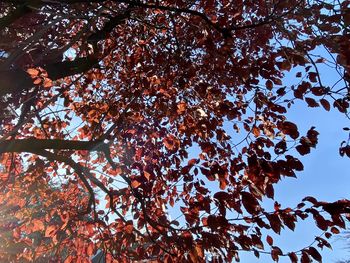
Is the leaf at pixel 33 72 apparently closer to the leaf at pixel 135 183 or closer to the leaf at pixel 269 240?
the leaf at pixel 135 183

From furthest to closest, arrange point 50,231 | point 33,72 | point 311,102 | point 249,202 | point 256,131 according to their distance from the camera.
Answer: point 50,231 → point 256,131 → point 311,102 → point 33,72 → point 249,202

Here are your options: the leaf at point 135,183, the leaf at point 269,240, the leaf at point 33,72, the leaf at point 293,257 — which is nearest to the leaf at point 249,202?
the leaf at point 293,257

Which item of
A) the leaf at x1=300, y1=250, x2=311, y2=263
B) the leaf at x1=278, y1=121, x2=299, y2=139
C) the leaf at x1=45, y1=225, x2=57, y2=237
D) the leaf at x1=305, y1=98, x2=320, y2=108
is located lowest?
the leaf at x1=300, y1=250, x2=311, y2=263

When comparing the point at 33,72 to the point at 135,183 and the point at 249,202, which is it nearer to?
the point at 135,183

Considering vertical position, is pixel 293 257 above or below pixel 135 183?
below

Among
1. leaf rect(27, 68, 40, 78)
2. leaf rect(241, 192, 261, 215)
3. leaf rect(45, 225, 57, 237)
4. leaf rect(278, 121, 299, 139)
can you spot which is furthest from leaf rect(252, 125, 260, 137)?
leaf rect(45, 225, 57, 237)

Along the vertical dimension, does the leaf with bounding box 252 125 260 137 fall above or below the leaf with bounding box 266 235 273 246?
above

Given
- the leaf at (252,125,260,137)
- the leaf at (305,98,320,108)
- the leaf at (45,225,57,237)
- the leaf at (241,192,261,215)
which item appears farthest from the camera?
the leaf at (45,225,57,237)

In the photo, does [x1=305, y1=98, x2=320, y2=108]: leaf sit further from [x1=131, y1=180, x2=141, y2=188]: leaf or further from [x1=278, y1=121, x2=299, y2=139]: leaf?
[x1=131, y1=180, x2=141, y2=188]: leaf

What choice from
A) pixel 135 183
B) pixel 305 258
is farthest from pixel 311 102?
pixel 135 183

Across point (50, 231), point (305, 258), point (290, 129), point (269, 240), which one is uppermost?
point (290, 129)

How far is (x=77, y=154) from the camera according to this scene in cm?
782

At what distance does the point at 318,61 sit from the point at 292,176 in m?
1.63

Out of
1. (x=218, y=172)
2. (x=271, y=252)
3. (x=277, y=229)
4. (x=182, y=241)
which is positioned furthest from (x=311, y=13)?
(x=182, y=241)
